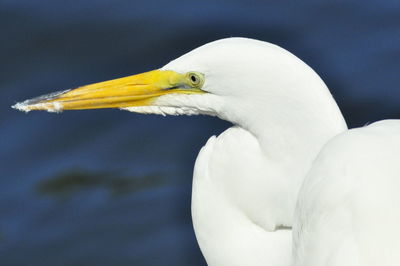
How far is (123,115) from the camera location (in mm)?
5180

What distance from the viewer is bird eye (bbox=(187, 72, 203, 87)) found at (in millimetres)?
3301

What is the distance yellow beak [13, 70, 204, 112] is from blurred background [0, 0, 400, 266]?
1.21 meters

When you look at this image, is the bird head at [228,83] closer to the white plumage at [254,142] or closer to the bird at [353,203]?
the white plumage at [254,142]

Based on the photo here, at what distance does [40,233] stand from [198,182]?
4.45 feet

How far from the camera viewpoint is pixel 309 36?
5480 millimetres

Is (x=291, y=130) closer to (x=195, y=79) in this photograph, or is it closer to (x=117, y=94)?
(x=195, y=79)

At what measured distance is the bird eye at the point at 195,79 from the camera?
10.8 feet

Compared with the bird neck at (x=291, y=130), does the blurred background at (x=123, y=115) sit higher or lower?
lower

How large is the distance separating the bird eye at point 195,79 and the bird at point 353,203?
43 centimetres

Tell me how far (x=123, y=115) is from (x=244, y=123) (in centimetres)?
192

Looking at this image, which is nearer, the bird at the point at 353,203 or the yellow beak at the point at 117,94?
the bird at the point at 353,203

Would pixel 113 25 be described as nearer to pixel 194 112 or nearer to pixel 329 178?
pixel 194 112

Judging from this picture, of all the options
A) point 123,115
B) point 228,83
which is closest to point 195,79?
point 228,83

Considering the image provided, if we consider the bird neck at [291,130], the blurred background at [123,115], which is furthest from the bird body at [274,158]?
the blurred background at [123,115]
